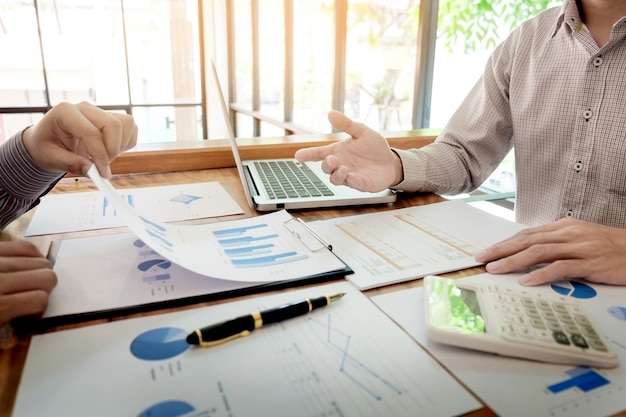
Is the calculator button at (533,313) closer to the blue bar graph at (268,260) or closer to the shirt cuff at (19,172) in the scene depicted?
the blue bar graph at (268,260)

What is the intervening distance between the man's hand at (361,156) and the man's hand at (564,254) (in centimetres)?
30

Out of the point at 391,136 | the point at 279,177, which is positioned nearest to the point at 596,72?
the point at 391,136

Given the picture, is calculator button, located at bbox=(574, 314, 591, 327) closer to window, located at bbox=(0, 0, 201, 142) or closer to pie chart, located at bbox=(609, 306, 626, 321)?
pie chart, located at bbox=(609, 306, 626, 321)

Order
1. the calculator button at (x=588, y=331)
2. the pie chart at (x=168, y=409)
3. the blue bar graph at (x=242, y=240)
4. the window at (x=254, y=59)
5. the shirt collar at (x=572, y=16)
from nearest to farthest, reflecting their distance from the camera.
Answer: the pie chart at (x=168, y=409) → the calculator button at (x=588, y=331) → the blue bar graph at (x=242, y=240) → the shirt collar at (x=572, y=16) → the window at (x=254, y=59)

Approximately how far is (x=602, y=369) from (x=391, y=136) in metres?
1.04

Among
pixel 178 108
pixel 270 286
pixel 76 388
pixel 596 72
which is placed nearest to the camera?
pixel 76 388

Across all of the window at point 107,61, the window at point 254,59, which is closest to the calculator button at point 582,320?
the window at point 254,59

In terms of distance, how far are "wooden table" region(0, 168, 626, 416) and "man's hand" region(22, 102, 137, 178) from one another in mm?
114

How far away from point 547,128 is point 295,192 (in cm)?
61

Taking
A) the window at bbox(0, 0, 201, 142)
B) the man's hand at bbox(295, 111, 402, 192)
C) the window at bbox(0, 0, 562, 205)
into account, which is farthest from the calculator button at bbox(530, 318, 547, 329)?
the window at bbox(0, 0, 201, 142)

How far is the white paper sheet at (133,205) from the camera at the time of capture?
0.81 metres

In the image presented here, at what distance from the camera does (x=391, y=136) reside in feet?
4.67

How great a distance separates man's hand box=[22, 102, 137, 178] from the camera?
2.39 ft

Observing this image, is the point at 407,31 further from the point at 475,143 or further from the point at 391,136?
the point at 475,143
